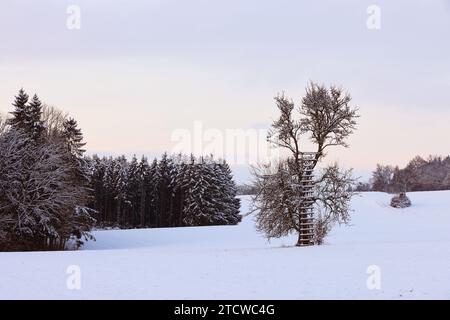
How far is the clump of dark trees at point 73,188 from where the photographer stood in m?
47.4

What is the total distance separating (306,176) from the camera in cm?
3234

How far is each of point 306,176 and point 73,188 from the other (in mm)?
26539

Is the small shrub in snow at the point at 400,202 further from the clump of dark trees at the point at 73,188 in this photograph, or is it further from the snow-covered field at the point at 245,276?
the snow-covered field at the point at 245,276

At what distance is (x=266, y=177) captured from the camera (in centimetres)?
3297

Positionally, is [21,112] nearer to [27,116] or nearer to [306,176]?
[27,116]

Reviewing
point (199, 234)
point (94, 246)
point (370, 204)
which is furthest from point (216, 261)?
point (370, 204)

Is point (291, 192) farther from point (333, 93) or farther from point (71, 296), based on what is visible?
point (71, 296)

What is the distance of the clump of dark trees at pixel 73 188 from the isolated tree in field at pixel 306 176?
77.7 ft

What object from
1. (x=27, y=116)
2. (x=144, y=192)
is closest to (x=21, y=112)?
(x=27, y=116)

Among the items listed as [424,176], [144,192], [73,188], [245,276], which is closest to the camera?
[245,276]

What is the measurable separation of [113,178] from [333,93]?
253 ft

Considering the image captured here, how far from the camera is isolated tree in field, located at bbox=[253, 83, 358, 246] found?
32.3m

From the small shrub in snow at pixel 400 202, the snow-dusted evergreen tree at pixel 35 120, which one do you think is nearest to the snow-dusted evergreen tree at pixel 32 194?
the snow-dusted evergreen tree at pixel 35 120
